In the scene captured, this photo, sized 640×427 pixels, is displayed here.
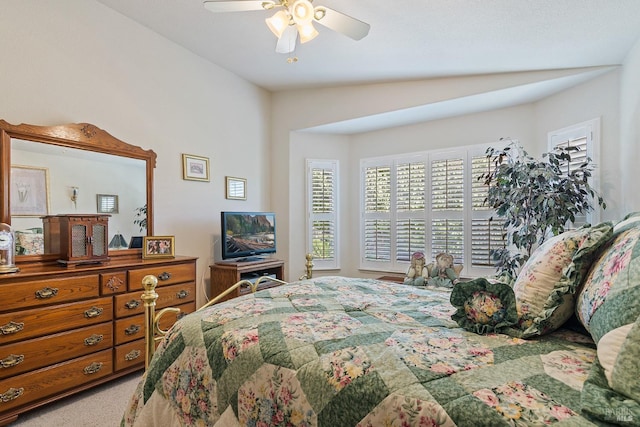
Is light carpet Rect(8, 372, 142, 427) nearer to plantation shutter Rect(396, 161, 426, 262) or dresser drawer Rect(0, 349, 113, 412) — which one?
dresser drawer Rect(0, 349, 113, 412)

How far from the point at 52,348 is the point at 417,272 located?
10.9 feet

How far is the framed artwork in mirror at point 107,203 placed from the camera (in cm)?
276

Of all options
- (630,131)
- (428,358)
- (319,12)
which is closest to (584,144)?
(630,131)

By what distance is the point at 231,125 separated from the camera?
160 inches

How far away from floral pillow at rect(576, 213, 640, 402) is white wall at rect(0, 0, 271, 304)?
→ 3242mm

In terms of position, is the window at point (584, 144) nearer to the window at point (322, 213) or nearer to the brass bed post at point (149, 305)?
the window at point (322, 213)

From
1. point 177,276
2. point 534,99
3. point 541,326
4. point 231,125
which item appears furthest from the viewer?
point 231,125

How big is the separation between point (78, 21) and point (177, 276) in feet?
7.24

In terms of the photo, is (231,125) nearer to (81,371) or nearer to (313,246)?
(313,246)

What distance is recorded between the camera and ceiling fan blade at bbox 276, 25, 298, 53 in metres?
2.24

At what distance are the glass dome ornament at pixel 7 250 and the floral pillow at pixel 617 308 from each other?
290 cm

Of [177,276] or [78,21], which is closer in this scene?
[78,21]

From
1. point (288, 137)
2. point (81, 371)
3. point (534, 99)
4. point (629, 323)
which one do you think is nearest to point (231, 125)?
point (288, 137)

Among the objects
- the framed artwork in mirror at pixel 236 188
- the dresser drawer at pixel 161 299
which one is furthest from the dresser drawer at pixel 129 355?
the framed artwork in mirror at pixel 236 188
